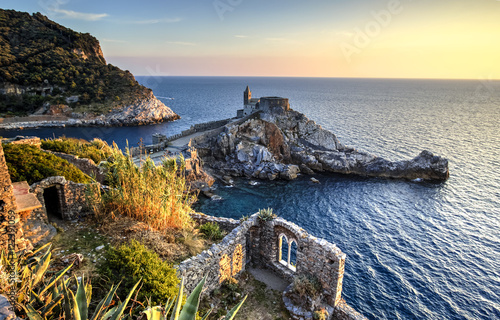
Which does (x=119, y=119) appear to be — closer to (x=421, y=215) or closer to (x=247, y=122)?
(x=247, y=122)

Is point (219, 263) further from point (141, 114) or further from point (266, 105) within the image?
point (141, 114)

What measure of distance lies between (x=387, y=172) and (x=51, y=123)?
69004mm

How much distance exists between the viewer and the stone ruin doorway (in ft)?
37.7

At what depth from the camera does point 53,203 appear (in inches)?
469

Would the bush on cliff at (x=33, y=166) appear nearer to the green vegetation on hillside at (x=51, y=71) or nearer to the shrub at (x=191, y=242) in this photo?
the shrub at (x=191, y=242)

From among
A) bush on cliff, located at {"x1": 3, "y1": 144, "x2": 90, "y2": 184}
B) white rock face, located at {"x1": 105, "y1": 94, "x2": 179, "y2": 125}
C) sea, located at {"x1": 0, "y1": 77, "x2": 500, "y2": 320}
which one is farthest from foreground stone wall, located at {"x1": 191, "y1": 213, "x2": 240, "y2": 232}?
white rock face, located at {"x1": 105, "y1": 94, "x2": 179, "y2": 125}

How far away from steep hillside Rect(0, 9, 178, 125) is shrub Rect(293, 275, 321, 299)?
6795 centimetres

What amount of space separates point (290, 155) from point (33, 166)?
36.5 m

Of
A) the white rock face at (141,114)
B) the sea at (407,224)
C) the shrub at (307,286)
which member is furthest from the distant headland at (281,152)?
the white rock face at (141,114)

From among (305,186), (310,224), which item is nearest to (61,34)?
(305,186)

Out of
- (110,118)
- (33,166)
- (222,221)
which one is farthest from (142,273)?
A: (110,118)

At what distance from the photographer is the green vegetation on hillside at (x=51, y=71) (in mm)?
66875

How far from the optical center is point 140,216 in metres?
11.6

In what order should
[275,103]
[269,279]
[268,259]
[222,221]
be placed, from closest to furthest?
[269,279] < [268,259] < [222,221] < [275,103]
